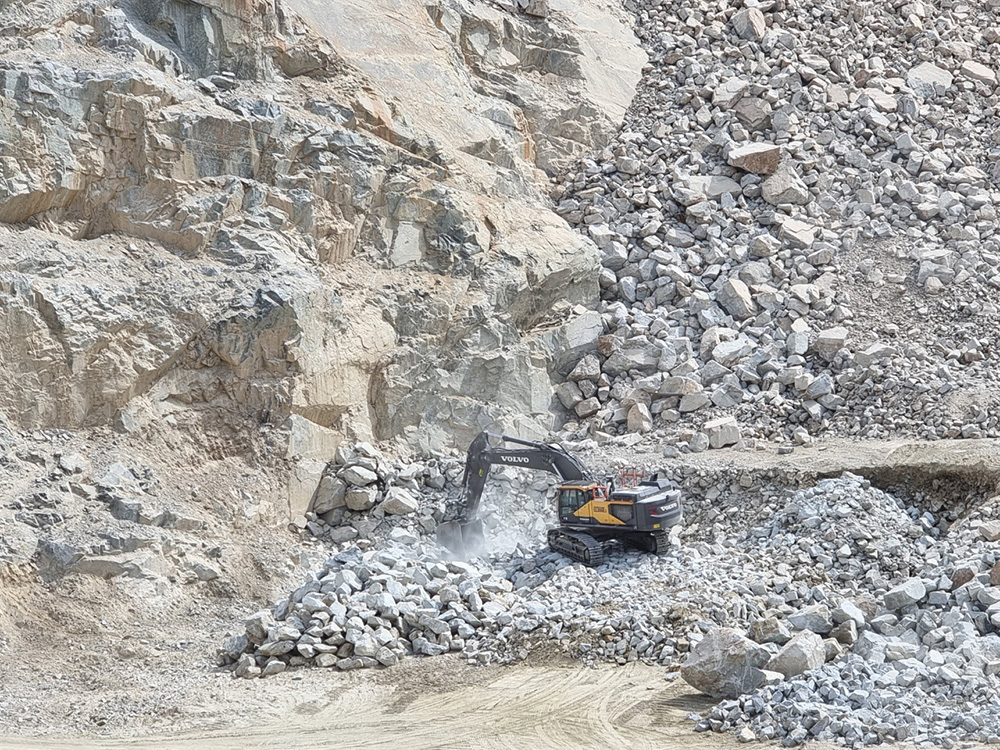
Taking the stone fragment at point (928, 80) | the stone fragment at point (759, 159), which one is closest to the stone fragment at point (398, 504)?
the stone fragment at point (759, 159)

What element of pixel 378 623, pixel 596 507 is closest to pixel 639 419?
pixel 596 507

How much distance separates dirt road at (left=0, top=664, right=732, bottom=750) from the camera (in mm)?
9242

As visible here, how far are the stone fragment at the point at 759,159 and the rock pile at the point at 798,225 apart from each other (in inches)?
1.6

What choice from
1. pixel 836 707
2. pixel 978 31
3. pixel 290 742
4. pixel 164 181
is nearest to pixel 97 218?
pixel 164 181

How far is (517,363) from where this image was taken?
17.1 m

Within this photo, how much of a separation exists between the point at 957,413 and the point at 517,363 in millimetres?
6400

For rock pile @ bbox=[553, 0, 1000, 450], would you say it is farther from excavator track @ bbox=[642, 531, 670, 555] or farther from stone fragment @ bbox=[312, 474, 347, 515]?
stone fragment @ bbox=[312, 474, 347, 515]

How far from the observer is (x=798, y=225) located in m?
18.7

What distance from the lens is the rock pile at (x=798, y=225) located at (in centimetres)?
1631

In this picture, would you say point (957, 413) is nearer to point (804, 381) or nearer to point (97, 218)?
point (804, 381)

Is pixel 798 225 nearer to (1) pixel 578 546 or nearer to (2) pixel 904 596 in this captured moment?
(1) pixel 578 546

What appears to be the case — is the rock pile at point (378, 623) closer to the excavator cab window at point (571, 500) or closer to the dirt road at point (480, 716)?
the dirt road at point (480, 716)

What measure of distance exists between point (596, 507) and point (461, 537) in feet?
7.92

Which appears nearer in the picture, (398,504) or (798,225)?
(398,504)
